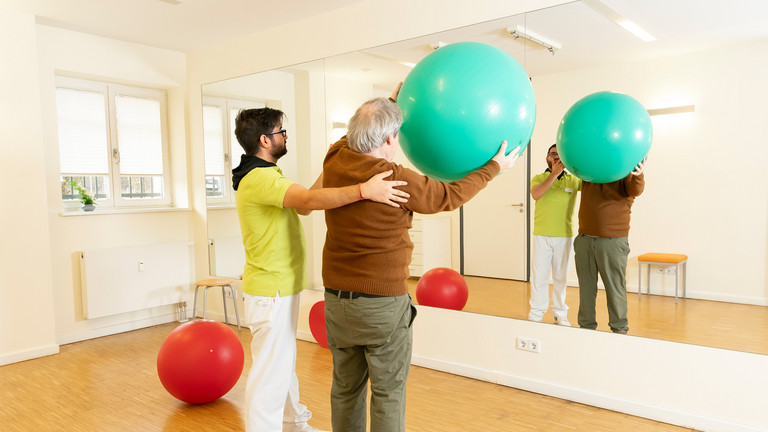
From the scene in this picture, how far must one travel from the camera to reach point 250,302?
2232 millimetres

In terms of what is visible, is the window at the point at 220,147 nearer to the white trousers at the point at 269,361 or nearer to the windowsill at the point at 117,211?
the windowsill at the point at 117,211

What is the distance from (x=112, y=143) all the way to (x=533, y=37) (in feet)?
12.9

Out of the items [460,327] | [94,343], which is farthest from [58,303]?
[460,327]

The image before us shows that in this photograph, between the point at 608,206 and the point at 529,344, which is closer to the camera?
the point at 608,206

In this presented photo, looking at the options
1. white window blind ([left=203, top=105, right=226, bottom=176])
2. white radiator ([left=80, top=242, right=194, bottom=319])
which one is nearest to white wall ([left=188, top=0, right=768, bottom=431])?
white window blind ([left=203, top=105, right=226, bottom=176])

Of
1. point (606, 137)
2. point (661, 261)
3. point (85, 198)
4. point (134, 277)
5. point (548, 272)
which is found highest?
point (606, 137)

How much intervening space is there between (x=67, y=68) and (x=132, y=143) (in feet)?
2.82

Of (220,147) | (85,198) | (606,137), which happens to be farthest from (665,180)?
(85,198)

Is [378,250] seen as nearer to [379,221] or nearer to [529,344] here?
[379,221]

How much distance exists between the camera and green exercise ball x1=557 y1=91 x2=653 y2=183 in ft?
6.43

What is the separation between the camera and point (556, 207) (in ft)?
9.53

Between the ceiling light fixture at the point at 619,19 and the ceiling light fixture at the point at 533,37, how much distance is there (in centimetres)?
25

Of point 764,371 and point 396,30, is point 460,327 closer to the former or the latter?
point 764,371

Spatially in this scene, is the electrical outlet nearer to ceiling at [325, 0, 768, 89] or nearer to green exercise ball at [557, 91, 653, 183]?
green exercise ball at [557, 91, 653, 183]
